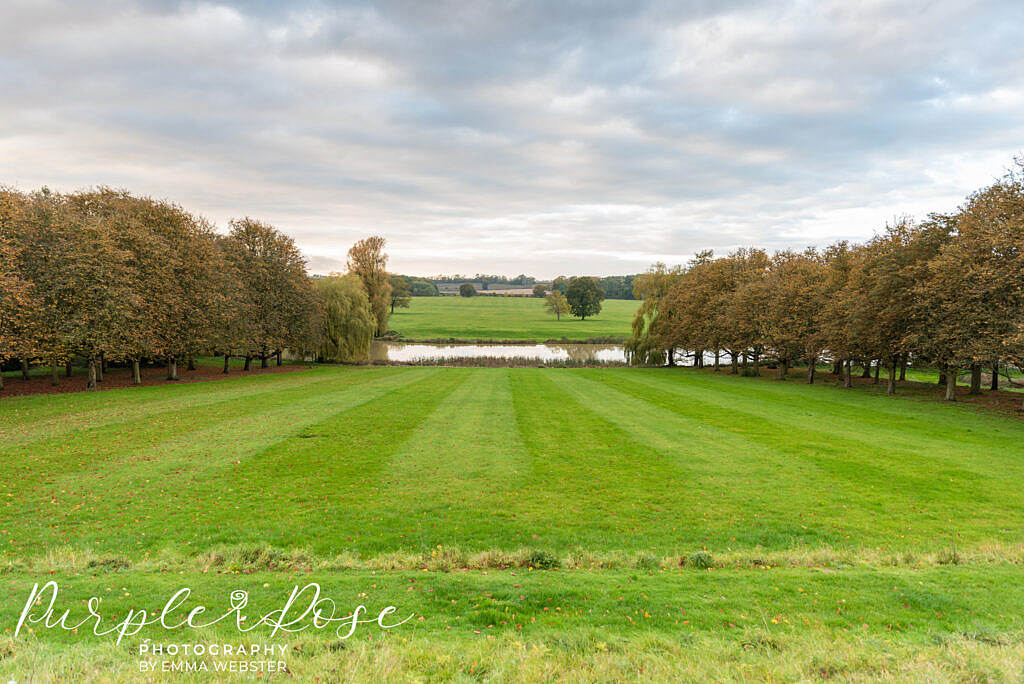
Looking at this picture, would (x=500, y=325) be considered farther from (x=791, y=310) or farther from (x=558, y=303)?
(x=791, y=310)

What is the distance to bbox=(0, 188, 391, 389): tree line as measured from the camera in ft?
87.4

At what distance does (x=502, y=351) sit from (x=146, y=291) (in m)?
50.0

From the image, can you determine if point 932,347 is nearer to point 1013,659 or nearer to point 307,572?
point 1013,659

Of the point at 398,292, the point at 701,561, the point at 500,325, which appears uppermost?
the point at 398,292

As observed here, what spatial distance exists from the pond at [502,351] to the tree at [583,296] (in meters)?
47.4

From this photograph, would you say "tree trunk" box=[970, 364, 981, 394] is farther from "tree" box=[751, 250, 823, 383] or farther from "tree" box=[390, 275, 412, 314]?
"tree" box=[390, 275, 412, 314]

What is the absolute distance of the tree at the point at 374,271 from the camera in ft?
231

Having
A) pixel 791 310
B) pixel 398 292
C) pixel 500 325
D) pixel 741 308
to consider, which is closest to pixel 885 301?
pixel 791 310

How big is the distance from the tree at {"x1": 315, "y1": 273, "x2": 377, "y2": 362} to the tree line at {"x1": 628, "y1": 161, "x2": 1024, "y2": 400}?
113 feet

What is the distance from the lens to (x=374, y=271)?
72.1 meters

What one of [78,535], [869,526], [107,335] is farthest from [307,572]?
[107,335]

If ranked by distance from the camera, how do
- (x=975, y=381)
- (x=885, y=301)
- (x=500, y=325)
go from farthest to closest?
(x=500, y=325)
(x=885, y=301)
(x=975, y=381)

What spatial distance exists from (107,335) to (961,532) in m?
40.2

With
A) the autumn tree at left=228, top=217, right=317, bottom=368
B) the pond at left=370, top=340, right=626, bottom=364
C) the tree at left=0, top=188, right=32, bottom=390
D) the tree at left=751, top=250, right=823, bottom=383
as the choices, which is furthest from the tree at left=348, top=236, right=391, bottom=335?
the tree at left=751, top=250, right=823, bottom=383
